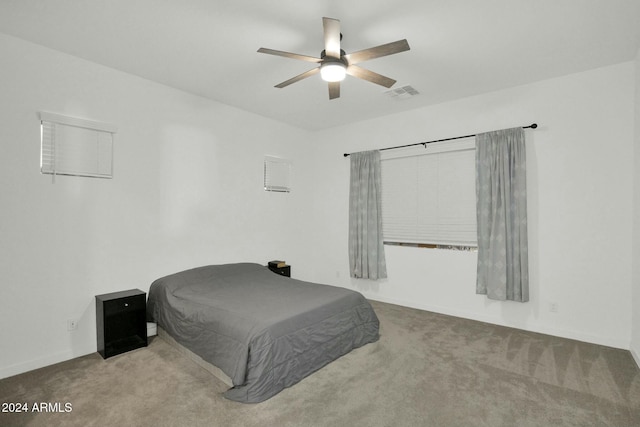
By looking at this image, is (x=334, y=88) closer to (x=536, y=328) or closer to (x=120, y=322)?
(x=120, y=322)

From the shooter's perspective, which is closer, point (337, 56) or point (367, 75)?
point (337, 56)

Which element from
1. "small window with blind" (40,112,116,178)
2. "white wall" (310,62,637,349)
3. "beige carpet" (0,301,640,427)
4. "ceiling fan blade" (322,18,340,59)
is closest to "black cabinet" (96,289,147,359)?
"beige carpet" (0,301,640,427)

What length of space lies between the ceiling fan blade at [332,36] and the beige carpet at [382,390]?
98.6 inches

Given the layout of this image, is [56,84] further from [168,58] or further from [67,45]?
[168,58]

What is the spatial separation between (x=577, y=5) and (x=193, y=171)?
3912mm

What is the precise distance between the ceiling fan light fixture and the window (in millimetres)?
2541

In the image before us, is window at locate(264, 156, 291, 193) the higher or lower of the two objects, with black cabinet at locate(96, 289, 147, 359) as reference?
higher

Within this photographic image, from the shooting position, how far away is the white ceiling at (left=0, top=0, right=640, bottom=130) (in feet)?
7.55

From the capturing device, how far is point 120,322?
10.0 ft

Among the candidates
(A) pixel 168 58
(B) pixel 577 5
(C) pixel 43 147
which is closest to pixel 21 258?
(C) pixel 43 147

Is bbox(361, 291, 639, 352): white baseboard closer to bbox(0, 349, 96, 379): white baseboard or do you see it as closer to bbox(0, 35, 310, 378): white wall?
bbox(0, 35, 310, 378): white wall

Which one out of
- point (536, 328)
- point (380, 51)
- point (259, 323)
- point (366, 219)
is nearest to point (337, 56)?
point (380, 51)

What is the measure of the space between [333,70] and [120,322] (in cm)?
298

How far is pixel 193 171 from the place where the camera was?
13.1 ft
